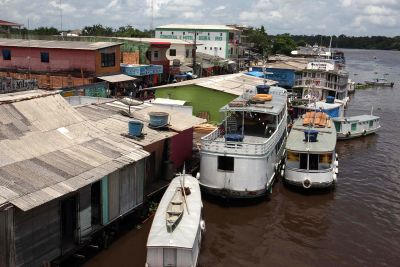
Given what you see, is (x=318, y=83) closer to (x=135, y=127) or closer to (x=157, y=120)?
(x=157, y=120)

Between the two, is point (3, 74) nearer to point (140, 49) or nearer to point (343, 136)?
point (140, 49)

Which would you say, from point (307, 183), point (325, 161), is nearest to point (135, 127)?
point (307, 183)

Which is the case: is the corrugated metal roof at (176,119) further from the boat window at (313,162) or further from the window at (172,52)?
the window at (172,52)

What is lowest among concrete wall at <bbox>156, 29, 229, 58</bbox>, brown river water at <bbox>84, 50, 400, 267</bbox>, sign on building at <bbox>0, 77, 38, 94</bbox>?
brown river water at <bbox>84, 50, 400, 267</bbox>

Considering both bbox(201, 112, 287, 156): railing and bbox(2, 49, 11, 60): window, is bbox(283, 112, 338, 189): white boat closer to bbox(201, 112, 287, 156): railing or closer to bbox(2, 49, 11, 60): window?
bbox(201, 112, 287, 156): railing

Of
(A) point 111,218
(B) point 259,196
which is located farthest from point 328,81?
(A) point 111,218

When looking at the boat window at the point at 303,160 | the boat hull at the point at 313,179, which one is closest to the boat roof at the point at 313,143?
the boat window at the point at 303,160

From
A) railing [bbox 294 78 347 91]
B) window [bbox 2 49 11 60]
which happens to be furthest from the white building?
window [bbox 2 49 11 60]
